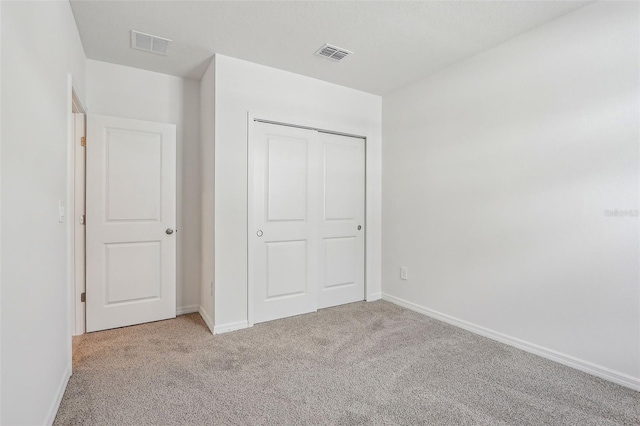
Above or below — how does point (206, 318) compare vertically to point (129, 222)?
below

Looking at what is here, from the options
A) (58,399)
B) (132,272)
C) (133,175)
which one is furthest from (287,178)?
(58,399)

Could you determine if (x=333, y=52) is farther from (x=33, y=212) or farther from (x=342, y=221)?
(x=33, y=212)

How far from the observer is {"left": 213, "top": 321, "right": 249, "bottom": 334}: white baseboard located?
9.07ft

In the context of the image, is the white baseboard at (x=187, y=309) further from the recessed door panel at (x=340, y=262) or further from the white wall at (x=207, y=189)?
the recessed door panel at (x=340, y=262)

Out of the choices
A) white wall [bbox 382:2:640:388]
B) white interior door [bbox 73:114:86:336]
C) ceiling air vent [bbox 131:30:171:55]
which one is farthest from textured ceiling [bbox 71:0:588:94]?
white interior door [bbox 73:114:86:336]

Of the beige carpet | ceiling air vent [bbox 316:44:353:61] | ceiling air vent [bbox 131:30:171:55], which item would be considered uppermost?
ceiling air vent [bbox 316:44:353:61]

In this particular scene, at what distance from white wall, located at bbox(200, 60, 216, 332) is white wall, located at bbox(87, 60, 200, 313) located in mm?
121

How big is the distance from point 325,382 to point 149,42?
294cm

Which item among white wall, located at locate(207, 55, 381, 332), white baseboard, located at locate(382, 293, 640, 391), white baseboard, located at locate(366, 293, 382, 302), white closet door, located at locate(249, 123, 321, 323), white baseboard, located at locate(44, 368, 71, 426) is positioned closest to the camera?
white baseboard, located at locate(44, 368, 71, 426)

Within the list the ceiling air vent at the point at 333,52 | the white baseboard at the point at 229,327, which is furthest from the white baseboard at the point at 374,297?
the ceiling air vent at the point at 333,52

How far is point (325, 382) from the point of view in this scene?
78.3 inches

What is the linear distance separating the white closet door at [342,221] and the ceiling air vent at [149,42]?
65.6 inches

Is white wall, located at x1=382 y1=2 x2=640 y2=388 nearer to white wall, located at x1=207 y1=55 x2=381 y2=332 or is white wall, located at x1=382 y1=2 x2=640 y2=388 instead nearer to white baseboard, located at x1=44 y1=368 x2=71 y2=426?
white wall, located at x1=207 y1=55 x2=381 y2=332

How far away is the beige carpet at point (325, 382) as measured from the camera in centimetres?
168
